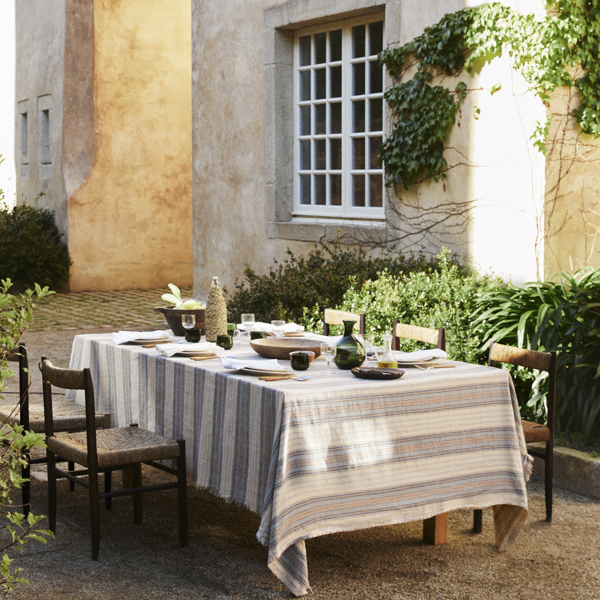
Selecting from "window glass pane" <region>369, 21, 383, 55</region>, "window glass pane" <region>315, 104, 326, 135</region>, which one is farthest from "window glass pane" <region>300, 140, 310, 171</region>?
"window glass pane" <region>369, 21, 383, 55</region>

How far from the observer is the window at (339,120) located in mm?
8594

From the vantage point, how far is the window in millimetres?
8594

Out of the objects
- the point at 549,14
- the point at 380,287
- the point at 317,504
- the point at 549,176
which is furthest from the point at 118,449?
the point at 549,14

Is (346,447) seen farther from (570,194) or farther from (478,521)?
(570,194)

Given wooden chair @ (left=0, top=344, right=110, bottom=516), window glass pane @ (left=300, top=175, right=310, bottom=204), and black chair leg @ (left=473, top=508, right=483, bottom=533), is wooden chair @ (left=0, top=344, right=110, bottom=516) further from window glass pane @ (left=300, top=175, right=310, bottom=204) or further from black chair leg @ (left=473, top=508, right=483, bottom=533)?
window glass pane @ (left=300, top=175, right=310, bottom=204)

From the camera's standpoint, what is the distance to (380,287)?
21.7ft

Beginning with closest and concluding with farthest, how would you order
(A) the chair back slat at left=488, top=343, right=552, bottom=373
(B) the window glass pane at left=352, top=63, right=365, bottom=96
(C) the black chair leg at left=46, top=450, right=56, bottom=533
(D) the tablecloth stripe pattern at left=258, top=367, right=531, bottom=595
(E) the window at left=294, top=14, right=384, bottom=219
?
(D) the tablecloth stripe pattern at left=258, top=367, right=531, bottom=595
(C) the black chair leg at left=46, top=450, right=56, bottom=533
(A) the chair back slat at left=488, top=343, right=552, bottom=373
(E) the window at left=294, top=14, right=384, bottom=219
(B) the window glass pane at left=352, top=63, right=365, bottom=96

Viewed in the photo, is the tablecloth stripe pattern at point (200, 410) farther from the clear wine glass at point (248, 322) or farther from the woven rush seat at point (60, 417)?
the clear wine glass at point (248, 322)

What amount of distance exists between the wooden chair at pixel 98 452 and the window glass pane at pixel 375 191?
16.0ft

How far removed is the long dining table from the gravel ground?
0.19 m

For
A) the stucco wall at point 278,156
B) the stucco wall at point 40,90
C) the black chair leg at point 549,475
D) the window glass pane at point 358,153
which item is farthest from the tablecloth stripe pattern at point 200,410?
the stucco wall at point 40,90

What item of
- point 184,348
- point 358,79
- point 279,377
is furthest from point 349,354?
point 358,79

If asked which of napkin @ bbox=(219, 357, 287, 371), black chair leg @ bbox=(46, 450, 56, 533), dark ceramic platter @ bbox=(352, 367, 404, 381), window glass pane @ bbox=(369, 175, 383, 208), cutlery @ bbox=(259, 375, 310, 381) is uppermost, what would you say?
window glass pane @ bbox=(369, 175, 383, 208)

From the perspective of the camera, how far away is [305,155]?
31.3ft
